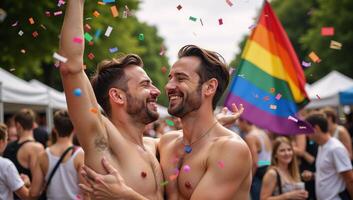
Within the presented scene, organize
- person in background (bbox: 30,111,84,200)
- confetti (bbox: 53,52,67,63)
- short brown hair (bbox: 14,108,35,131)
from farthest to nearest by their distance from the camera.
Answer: short brown hair (bbox: 14,108,35,131) < person in background (bbox: 30,111,84,200) < confetti (bbox: 53,52,67,63)

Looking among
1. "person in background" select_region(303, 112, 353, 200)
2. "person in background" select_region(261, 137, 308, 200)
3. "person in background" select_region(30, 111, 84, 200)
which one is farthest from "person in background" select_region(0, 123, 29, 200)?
"person in background" select_region(303, 112, 353, 200)

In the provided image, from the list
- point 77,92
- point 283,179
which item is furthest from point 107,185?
point 283,179

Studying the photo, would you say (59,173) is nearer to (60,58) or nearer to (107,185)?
(107,185)

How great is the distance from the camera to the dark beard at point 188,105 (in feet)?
13.7

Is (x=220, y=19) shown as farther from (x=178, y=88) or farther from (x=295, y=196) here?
(x=295, y=196)

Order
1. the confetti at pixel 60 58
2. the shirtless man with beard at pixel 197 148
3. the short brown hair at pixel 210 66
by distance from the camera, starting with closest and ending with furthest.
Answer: the confetti at pixel 60 58 < the shirtless man with beard at pixel 197 148 < the short brown hair at pixel 210 66

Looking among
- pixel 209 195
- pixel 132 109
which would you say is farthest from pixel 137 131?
pixel 209 195

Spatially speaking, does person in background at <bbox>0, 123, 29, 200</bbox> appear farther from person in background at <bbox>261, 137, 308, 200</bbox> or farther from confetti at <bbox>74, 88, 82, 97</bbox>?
confetti at <bbox>74, 88, 82, 97</bbox>

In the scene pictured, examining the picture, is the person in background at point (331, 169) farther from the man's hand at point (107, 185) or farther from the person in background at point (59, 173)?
the man's hand at point (107, 185)

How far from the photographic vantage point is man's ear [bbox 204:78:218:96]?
168 inches

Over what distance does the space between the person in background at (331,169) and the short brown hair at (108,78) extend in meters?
3.65

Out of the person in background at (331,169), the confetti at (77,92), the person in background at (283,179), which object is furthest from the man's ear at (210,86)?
the person in background at (331,169)

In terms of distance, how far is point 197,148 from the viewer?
13.7 ft

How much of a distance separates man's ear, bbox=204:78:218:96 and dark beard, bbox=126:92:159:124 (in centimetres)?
40
